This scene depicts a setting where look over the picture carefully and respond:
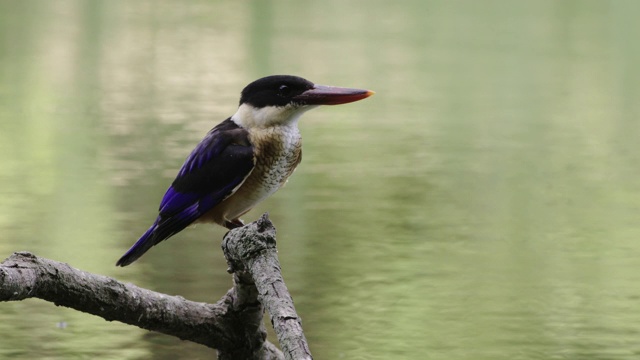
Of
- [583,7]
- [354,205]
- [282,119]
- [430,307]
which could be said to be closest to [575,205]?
[354,205]

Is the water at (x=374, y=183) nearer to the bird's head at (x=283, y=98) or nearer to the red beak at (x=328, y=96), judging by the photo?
the bird's head at (x=283, y=98)

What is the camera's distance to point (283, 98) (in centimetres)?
434

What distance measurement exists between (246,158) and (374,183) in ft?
20.5

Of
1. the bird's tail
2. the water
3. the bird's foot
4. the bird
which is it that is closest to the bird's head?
the bird

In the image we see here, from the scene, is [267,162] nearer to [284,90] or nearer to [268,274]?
[284,90]

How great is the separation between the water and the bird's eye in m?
2.09

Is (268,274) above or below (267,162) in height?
below

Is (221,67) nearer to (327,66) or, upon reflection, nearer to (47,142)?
(327,66)

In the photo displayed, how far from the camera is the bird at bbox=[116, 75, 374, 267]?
170 inches

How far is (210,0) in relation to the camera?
30.3 meters

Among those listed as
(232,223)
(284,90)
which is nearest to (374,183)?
(232,223)

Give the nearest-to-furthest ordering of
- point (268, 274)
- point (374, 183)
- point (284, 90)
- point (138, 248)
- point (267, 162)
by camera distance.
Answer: point (268, 274) → point (138, 248) → point (284, 90) → point (267, 162) → point (374, 183)

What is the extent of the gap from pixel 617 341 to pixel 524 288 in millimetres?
1027

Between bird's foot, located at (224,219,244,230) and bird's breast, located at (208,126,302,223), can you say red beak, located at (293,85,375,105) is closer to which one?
bird's breast, located at (208,126,302,223)
